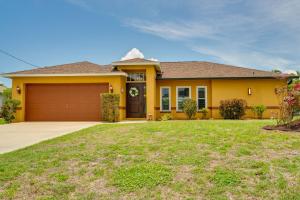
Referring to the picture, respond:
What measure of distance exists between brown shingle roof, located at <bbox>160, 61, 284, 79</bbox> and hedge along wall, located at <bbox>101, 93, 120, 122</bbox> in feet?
13.8

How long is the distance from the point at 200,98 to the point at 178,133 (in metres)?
10.4

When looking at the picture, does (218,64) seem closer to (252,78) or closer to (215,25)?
(252,78)

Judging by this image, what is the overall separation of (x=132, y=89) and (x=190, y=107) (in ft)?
12.8

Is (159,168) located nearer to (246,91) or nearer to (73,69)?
(73,69)

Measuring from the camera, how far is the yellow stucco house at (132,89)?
1641cm

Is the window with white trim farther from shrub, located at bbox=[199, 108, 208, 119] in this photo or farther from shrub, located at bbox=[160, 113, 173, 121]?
shrub, located at bbox=[199, 108, 208, 119]

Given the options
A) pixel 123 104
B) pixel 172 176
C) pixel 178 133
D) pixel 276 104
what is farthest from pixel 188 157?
pixel 276 104

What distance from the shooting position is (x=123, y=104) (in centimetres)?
1659

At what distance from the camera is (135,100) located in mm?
17266

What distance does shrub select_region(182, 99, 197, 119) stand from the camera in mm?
17000

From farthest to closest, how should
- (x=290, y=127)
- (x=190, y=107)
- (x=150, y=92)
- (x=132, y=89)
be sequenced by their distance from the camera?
1. (x=132, y=89)
2. (x=190, y=107)
3. (x=150, y=92)
4. (x=290, y=127)

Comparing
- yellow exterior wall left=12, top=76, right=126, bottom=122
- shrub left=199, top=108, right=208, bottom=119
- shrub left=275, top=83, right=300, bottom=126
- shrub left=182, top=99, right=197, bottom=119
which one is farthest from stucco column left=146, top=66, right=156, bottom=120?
shrub left=275, top=83, right=300, bottom=126

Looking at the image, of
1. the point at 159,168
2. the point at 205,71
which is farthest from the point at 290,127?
the point at 205,71

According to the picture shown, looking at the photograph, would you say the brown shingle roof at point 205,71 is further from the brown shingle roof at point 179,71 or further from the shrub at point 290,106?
the shrub at point 290,106
